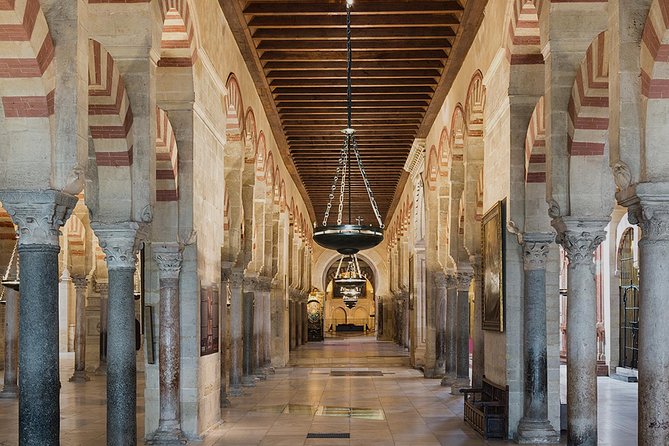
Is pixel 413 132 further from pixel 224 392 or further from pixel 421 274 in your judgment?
pixel 224 392

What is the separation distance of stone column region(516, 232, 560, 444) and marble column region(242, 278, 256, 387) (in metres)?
7.09

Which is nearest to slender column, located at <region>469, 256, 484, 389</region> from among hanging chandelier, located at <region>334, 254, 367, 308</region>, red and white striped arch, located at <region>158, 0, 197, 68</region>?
red and white striped arch, located at <region>158, 0, 197, 68</region>

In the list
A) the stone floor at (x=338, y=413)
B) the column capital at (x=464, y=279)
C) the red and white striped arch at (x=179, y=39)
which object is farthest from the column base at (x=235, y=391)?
the red and white striped arch at (x=179, y=39)

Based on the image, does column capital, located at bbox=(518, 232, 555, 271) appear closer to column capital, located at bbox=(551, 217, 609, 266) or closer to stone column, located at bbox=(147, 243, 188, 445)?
column capital, located at bbox=(551, 217, 609, 266)

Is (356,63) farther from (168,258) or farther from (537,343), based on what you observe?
(537,343)

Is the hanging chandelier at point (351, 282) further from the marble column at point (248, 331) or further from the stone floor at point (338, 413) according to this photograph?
the marble column at point (248, 331)

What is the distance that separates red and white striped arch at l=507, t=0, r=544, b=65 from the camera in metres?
8.38

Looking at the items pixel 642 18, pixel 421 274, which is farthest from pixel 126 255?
pixel 421 274

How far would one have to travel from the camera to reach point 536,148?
8500 mm

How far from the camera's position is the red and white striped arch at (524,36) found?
8375 millimetres

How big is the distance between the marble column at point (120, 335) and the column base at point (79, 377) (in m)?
10.0

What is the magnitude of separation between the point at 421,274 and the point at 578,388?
507 inches

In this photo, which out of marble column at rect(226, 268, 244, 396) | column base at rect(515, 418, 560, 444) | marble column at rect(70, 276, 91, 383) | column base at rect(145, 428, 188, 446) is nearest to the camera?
column base at rect(145, 428, 188, 446)

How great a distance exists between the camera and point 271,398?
519 inches
